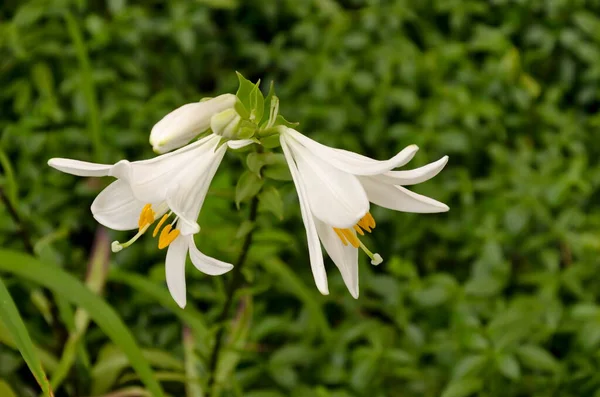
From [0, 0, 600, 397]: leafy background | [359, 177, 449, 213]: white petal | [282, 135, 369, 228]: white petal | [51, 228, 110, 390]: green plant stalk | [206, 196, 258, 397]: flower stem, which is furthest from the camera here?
[0, 0, 600, 397]: leafy background

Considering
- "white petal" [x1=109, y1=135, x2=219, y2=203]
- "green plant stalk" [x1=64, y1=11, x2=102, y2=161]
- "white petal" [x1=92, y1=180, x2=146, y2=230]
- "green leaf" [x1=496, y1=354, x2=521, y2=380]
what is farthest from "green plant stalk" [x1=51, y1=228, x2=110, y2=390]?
"green leaf" [x1=496, y1=354, x2=521, y2=380]

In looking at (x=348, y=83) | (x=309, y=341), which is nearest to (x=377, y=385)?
(x=309, y=341)

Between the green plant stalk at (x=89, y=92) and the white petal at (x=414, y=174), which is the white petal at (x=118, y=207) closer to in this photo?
the white petal at (x=414, y=174)

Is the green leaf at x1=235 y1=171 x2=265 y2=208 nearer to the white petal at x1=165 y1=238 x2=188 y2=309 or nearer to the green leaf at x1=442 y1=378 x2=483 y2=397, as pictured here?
the white petal at x1=165 y1=238 x2=188 y2=309

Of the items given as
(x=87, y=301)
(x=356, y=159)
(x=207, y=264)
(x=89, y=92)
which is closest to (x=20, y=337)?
(x=87, y=301)

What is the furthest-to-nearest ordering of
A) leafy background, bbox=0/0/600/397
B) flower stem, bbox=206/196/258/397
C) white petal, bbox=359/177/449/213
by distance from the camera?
leafy background, bbox=0/0/600/397
flower stem, bbox=206/196/258/397
white petal, bbox=359/177/449/213

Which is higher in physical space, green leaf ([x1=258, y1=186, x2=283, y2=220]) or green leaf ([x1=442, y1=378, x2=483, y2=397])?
green leaf ([x1=258, y1=186, x2=283, y2=220])

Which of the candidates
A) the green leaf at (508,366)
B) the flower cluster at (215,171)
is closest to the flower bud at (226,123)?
the flower cluster at (215,171)

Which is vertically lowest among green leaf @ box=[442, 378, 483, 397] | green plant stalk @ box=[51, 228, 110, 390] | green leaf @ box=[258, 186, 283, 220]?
green plant stalk @ box=[51, 228, 110, 390]
